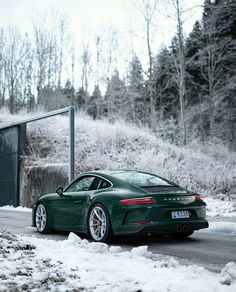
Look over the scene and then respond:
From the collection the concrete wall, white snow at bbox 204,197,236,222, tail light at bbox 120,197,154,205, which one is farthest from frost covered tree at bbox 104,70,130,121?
tail light at bbox 120,197,154,205

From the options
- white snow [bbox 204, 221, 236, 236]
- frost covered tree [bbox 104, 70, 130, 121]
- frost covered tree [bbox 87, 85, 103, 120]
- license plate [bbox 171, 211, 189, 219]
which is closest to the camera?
license plate [bbox 171, 211, 189, 219]

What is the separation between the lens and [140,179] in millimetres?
8406

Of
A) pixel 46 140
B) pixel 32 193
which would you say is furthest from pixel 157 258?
pixel 46 140

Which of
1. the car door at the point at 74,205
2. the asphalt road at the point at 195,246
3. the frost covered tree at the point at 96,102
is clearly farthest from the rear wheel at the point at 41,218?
the frost covered tree at the point at 96,102

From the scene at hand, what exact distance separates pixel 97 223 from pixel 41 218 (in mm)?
2156

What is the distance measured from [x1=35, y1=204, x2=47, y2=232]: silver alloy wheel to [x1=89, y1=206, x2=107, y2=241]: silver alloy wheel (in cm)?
182

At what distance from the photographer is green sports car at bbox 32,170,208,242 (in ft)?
24.8

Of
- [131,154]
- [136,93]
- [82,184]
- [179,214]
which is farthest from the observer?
[136,93]

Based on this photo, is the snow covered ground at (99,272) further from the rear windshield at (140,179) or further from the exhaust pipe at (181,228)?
the rear windshield at (140,179)

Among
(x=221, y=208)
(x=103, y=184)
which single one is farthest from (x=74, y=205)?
(x=221, y=208)

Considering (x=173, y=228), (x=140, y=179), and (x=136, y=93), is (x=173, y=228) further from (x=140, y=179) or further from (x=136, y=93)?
(x=136, y=93)

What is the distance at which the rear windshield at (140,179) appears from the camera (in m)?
8.20

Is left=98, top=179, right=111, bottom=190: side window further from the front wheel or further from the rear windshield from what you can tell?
the front wheel

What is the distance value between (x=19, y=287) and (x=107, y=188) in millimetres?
4021
